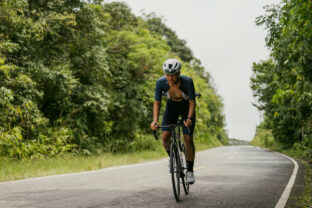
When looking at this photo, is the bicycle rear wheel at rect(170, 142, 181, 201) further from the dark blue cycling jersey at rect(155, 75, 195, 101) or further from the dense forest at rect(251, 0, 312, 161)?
the dense forest at rect(251, 0, 312, 161)

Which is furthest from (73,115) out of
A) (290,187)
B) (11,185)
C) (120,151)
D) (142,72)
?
(290,187)

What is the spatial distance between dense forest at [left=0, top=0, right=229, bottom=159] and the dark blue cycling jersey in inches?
245

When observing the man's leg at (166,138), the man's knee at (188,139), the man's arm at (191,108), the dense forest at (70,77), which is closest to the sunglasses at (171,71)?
the man's arm at (191,108)

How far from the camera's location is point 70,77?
46.0 feet

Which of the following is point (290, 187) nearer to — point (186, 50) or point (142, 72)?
point (142, 72)

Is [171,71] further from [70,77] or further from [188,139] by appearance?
[70,77]

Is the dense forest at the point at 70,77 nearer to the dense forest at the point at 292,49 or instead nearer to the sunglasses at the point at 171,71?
the dense forest at the point at 292,49

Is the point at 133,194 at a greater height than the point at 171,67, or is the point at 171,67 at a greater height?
Answer: the point at 171,67

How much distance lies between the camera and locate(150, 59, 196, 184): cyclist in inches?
201

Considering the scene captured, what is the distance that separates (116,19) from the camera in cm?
2292

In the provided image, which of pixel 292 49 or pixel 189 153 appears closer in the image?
pixel 189 153

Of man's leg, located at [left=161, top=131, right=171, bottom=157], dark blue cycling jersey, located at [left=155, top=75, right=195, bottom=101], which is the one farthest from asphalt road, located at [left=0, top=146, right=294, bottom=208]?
dark blue cycling jersey, located at [left=155, top=75, right=195, bottom=101]

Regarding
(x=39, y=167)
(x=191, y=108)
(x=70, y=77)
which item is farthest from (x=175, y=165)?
(x=70, y=77)

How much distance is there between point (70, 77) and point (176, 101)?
9451 mm
